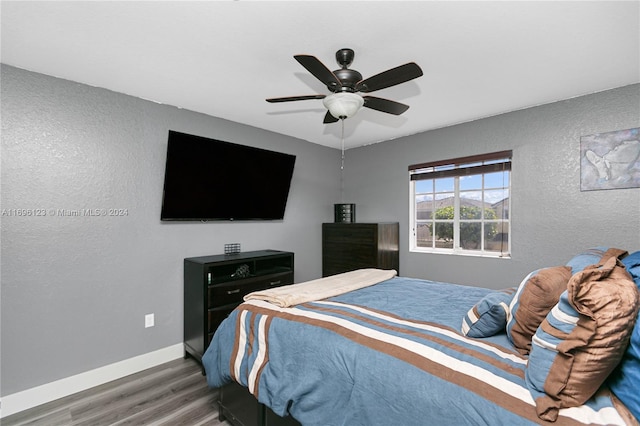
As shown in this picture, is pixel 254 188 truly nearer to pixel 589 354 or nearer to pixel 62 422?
pixel 62 422

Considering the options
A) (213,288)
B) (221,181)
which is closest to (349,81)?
(221,181)

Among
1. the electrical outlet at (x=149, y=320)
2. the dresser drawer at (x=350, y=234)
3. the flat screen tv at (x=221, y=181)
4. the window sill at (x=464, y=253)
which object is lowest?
the electrical outlet at (x=149, y=320)

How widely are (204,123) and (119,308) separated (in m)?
1.98

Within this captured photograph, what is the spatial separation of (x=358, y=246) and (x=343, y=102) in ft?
7.86

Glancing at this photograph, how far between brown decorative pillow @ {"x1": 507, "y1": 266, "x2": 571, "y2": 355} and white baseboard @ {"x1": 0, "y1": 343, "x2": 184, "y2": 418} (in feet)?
9.62

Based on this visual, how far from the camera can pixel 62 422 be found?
201 cm

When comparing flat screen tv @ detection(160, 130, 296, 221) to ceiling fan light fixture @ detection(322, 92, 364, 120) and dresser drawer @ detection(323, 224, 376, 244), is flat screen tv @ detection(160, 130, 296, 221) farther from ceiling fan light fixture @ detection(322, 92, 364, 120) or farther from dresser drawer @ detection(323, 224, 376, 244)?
ceiling fan light fixture @ detection(322, 92, 364, 120)

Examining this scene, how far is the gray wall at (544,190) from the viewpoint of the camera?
8.52 ft

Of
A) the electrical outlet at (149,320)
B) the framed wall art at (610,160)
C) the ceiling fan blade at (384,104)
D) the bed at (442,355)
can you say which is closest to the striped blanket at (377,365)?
the bed at (442,355)

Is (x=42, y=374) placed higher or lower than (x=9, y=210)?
lower

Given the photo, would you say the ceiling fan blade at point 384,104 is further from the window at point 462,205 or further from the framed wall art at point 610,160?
the framed wall art at point 610,160

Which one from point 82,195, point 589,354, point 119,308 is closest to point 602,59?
point 589,354

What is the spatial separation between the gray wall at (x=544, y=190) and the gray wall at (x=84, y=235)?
9.17 feet

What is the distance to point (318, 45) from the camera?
1931mm
